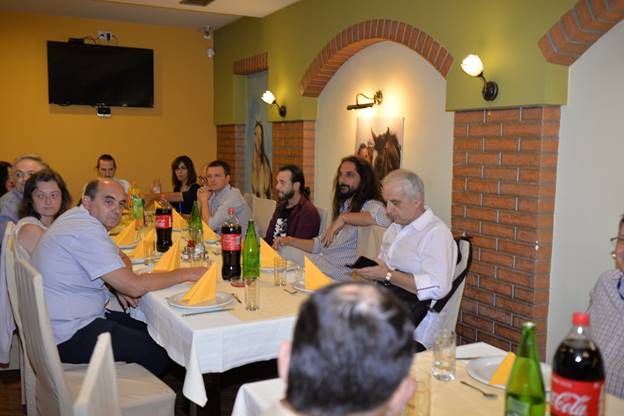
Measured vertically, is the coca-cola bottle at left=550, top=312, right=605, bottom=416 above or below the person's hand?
above

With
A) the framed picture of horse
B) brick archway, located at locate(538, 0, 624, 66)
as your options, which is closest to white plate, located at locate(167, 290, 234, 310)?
brick archway, located at locate(538, 0, 624, 66)

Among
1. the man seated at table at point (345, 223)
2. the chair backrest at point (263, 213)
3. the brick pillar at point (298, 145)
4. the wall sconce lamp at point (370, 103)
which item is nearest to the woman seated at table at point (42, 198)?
the man seated at table at point (345, 223)

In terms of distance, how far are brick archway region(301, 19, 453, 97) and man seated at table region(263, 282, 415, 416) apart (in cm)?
349

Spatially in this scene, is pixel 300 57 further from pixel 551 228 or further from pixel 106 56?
pixel 551 228

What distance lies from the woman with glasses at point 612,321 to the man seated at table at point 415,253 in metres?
0.78

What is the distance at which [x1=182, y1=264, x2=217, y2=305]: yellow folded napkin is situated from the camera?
2334mm

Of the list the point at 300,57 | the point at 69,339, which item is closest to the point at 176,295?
the point at 69,339

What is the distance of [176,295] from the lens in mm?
2438

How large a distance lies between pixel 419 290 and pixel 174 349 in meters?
1.10

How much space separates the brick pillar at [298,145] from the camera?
5.96 metres

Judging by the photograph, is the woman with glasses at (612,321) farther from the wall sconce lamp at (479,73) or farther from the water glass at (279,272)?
the wall sconce lamp at (479,73)

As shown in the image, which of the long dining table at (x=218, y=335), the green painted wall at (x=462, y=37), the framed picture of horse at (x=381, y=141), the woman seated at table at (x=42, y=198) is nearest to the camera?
the long dining table at (x=218, y=335)

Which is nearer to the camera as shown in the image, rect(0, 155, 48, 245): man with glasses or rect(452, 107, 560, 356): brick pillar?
rect(452, 107, 560, 356): brick pillar

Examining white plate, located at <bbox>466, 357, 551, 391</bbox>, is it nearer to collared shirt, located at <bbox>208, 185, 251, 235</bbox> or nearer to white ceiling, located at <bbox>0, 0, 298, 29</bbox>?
collared shirt, located at <bbox>208, 185, 251, 235</bbox>
